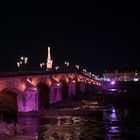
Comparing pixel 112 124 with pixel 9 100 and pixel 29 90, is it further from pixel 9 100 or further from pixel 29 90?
pixel 9 100

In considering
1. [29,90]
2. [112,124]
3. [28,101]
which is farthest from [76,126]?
[29,90]

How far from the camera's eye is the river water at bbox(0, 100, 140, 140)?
48.8 m

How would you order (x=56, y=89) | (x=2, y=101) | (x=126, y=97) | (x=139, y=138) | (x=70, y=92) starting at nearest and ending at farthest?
(x=139, y=138) → (x=2, y=101) → (x=56, y=89) → (x=126, y=97) → (x=70, y=92)

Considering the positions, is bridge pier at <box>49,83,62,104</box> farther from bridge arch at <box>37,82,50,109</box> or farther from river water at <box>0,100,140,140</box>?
river water at <box>0,100,140,140</box>

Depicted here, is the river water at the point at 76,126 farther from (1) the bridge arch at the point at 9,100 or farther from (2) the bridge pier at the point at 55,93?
(2) the bridge pier at the point at 55,93

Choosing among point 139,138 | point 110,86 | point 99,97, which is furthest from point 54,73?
point 110,86

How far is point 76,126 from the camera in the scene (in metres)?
57.4

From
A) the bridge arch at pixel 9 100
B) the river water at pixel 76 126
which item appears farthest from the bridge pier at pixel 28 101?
the river water at pixel 76 126

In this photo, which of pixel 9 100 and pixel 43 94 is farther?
pixel 43 94

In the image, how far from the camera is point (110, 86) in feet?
536

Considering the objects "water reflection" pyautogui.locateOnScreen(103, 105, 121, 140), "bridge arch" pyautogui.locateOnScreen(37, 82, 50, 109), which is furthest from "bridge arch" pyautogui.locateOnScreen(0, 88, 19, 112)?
"water reflection" pyautogui.locateOnScreen(103, 105, 121, 140)

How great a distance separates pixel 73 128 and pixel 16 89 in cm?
1630

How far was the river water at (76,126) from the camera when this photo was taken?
160 feet

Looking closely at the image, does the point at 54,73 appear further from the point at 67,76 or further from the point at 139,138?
the point at 139,138
